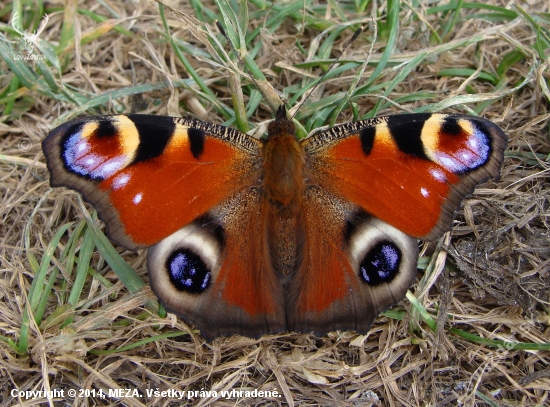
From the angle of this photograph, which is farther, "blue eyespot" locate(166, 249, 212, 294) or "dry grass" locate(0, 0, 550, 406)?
"dry grass" locate(0, 0, 550, 406)

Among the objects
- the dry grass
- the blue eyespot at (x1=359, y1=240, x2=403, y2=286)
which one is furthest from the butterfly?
the dry grass

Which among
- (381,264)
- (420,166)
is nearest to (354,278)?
(381,264)

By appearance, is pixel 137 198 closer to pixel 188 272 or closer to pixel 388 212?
pixel 188 272

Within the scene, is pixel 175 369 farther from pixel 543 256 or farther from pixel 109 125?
pixel 543 256

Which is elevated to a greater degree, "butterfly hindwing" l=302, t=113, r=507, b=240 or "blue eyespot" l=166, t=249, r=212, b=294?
"butterfly hindwing" l=302, t=113, r=507, b=240

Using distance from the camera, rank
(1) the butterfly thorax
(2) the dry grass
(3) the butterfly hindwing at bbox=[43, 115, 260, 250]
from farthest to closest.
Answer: (2) the dry grass, (1) the butterfly thorax, (3) the butterfly hindwing at bbox=[43, 115, 260, 250]

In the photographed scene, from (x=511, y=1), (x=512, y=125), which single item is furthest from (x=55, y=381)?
(x=511, y=1)

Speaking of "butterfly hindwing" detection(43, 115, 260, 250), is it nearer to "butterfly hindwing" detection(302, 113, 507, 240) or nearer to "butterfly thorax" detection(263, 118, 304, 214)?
"butterfly thorax" detection(263, 118, 304, 214)

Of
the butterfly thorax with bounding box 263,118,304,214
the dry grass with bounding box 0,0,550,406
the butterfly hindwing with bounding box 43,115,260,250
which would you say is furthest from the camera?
the dry grass with bounding box 0,0,550,406
